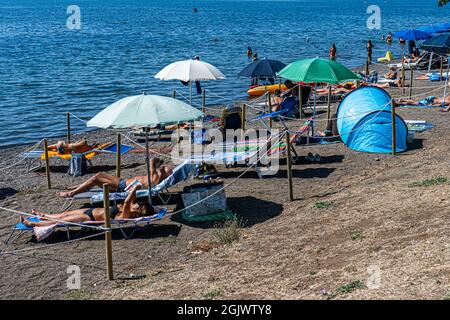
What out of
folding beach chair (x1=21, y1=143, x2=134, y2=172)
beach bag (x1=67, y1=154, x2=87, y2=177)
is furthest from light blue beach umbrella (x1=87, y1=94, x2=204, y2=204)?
folding beach chair (x1=21, y1=143, x2=134, y2=172)

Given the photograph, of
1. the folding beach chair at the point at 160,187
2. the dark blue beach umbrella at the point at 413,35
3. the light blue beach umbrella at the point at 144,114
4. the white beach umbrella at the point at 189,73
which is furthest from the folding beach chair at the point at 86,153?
the dark blue beach umbrella at the point at 413,35

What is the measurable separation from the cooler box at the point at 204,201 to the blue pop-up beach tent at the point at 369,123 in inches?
204

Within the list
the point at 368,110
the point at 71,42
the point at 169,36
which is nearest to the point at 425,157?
the point at 368,110

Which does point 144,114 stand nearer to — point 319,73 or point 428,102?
point 319,73

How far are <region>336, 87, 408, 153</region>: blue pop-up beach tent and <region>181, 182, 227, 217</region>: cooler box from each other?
519cm

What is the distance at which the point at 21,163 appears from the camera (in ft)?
57.5

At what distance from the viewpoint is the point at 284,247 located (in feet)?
30.1

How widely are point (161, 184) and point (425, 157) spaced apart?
19.4ft

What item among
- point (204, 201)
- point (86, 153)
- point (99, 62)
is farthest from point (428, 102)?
point (99, 62)

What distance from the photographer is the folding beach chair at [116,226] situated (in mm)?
10412

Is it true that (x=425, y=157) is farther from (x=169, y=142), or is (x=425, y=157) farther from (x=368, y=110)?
(x=169, y=142)

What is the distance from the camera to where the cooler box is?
1136cm

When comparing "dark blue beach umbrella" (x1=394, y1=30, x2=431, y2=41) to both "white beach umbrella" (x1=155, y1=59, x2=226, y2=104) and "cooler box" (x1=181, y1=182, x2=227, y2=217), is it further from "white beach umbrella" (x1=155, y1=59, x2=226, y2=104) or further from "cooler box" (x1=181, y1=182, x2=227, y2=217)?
"cooler box" (x1=181, y1=182, x2=227, y2=217)

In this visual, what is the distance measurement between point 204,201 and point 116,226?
5.41 feet
